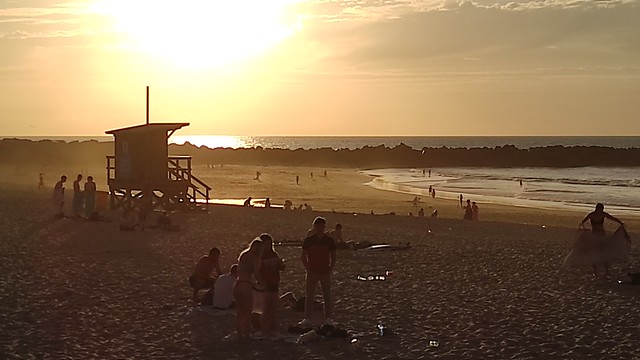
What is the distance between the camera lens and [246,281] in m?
9.71

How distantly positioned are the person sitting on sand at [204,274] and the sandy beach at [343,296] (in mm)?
340

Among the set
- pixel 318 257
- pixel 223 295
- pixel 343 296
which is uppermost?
pixel 318 257

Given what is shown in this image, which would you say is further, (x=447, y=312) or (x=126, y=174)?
(x=126, y=174)

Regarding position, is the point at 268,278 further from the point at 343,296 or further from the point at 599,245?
the point at 599,245

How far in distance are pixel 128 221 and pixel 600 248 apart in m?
13.4

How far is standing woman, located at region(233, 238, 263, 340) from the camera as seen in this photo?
9672 mm

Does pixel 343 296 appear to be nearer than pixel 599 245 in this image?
Yes

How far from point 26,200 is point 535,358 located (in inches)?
1022

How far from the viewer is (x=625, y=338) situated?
33.9 feet

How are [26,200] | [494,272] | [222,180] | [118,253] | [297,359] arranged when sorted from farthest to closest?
[222,180] < [26,200] < [118,253] < [494,272] < [297,359]

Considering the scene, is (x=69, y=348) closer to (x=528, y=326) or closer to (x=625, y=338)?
(x=528, y=326)

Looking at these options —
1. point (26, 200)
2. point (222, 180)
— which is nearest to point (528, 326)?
point (26, 200)

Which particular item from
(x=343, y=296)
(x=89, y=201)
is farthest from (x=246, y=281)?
(x=89, y=201)

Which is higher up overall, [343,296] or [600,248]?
[600,248]
